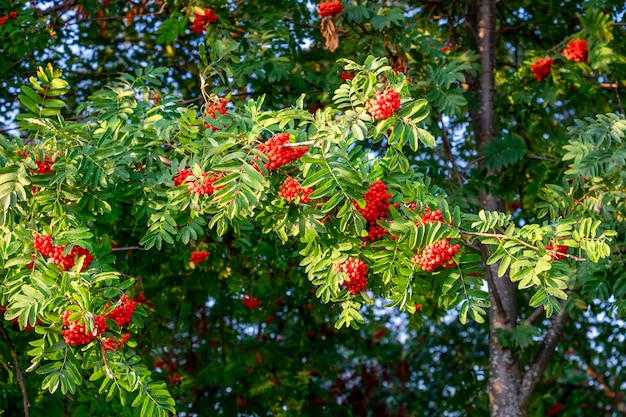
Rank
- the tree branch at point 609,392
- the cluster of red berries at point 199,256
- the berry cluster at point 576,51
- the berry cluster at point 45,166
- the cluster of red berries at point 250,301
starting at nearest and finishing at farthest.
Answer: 1. the berry cluster at point 45,166
2. the cluster of red berries at point 199,256
3. the berry cluster at point 576,51
4. the cluster of red berries at point 250,301
5. the tree branch at point 609,392

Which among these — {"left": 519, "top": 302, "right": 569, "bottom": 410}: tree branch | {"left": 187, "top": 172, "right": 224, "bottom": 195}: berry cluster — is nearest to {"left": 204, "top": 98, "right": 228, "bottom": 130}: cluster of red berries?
{"left": 187, "top": 172, "right": 224, "bottom": 195}: berry cluster

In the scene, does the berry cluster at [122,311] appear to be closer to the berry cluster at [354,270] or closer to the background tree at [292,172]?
the background tree at [292,172]

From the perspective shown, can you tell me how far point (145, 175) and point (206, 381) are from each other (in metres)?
3.83

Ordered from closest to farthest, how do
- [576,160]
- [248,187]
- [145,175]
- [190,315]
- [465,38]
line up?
[248,187], [145,175], [576,160], [465,38], [190,315]

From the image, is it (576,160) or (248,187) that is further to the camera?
(576,160)

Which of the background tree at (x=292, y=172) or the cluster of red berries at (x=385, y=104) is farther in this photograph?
the background tree at (x=292, y=172)

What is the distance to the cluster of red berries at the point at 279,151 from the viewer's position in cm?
316

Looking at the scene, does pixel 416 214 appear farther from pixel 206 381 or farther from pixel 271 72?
pixel 206 381

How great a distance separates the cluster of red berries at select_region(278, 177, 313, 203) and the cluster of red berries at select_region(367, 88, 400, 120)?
14.5 inches

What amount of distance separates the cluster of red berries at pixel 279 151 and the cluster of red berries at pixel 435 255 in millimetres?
572

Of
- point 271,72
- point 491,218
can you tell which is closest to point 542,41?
point 271,72

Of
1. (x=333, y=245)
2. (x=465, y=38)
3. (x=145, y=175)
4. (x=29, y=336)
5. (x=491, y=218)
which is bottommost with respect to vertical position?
(x=29, y=336)

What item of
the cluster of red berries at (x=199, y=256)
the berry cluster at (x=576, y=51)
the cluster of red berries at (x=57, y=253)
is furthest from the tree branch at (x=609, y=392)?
the cluster of red berries at (x=57, y=253)

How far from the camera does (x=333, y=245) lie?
328cm
